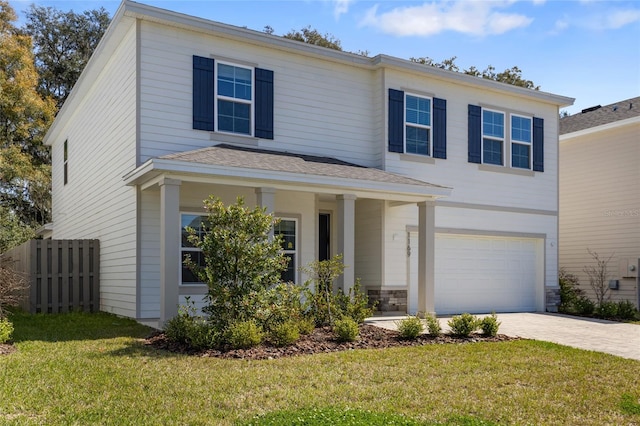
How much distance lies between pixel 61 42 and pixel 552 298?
26783 millimetres

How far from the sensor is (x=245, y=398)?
5.87m

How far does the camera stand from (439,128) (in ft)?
49.3

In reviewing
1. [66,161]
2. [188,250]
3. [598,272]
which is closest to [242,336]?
[188,250]

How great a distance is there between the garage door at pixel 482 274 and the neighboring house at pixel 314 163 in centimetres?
4

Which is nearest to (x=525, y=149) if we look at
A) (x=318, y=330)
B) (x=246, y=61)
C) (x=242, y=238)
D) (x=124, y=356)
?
(x=246, y=61)

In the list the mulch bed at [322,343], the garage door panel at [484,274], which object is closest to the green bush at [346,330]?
the mulch bed at [322,343]

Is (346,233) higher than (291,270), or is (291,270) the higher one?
(346,233)

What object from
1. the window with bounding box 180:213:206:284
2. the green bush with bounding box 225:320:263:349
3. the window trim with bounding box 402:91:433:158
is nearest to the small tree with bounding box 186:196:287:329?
the green bush with bounding box 225:320:263:349

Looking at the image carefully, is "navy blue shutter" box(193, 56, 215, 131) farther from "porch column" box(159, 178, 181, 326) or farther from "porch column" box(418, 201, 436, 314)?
"porch column" box(418, 201, 436, 314)

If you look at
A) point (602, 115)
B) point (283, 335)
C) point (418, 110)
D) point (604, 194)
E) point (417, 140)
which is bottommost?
point (283, 335)

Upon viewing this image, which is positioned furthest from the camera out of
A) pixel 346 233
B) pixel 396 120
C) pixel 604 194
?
pixel 604 194

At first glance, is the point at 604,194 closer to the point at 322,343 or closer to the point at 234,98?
the point at 234,98

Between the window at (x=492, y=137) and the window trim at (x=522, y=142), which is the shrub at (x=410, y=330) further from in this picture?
the window trim at (x=522, y=142)

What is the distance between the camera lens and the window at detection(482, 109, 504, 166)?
52.2ft
